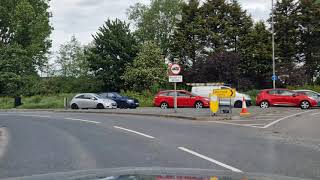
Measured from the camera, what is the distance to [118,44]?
190 ft

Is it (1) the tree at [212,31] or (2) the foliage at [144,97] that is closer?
(2) the foliage at [144,97]

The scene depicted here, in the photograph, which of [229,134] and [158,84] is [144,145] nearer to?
[229,134]

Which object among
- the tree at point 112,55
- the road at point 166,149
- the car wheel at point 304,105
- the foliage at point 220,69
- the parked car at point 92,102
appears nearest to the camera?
the road at point 166,149

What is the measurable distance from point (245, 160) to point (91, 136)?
22.5 ft

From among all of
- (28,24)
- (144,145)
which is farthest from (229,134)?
(28,24)

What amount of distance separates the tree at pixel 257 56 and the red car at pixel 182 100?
22518 mm

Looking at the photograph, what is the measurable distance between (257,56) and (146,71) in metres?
13.2

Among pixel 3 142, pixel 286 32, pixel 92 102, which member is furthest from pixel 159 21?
pixel 3 142

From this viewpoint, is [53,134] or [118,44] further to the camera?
[118,44]

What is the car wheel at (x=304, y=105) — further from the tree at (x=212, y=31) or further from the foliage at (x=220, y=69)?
the tree at (x=212, y=31)

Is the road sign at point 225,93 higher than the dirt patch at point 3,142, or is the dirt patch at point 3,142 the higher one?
the road sign at point 225,93


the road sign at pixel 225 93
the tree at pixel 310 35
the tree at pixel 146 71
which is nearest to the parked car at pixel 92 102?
the road sign at pixel 225 93

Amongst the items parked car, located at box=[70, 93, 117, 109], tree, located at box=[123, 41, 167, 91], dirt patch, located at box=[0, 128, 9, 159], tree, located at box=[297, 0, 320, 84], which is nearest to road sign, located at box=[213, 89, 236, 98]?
dirt patch, located at box=[0, 128, 9, 159]

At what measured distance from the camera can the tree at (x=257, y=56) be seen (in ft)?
190
